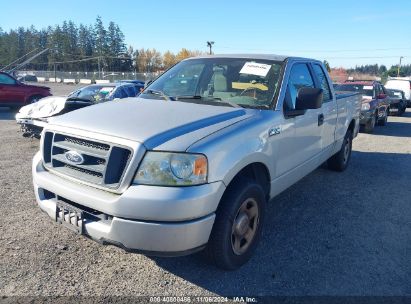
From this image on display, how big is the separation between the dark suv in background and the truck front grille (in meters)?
10.4

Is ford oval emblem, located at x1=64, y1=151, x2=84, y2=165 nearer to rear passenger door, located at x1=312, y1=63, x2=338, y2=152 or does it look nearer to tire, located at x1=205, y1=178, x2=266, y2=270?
tire, located at x1=205, y1=178, x2=266, y2=270

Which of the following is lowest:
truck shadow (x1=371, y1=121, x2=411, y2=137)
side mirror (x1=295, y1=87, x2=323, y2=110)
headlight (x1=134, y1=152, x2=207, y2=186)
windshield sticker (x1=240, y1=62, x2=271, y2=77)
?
truck shadow (x1=371, y1=121, x2=411, y2=137)

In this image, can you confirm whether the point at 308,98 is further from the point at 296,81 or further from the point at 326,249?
the point at 326,249

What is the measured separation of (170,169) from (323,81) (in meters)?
3.54

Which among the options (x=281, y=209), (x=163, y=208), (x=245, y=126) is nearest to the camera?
(x=163, y=208)

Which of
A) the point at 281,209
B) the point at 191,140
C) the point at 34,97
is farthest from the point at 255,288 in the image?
the point at 34,97

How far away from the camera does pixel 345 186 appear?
5.77 meters

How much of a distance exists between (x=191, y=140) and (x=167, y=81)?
1.90 meters

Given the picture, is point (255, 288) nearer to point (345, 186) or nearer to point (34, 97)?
point (345, 186)

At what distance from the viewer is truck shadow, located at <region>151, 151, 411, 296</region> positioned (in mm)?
3021

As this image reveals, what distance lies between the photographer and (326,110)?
16.2ft

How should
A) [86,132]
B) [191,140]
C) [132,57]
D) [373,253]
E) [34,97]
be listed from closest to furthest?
[191,140]
[86,132]
[373,253]
[34,97]
[132,57]

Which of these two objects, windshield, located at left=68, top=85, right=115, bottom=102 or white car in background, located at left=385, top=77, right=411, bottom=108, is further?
white car in background, located at left=385, top=77, right=411, bottom=108

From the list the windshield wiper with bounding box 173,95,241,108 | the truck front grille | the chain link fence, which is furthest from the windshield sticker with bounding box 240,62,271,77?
the chain link fence
